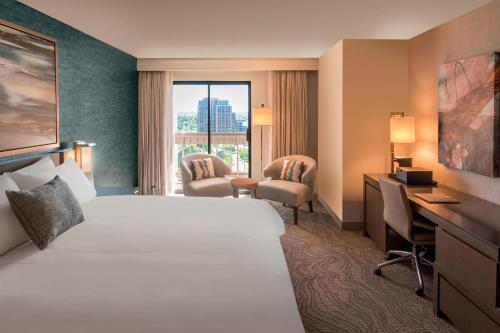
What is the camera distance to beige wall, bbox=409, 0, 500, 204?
3385 millimetres

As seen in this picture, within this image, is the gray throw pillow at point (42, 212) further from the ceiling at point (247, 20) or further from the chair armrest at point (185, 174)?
the chair armrest at point (185, 174)

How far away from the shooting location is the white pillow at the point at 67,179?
3111 mm

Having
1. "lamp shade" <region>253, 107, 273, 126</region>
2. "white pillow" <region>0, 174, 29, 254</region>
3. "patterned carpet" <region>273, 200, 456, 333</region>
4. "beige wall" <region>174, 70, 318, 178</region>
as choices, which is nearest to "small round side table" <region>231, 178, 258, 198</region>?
"patterned carpet" <region>273, 200, 456, 333</region>

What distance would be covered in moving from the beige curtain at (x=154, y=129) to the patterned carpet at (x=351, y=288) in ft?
11.1

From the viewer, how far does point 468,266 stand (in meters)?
2.57

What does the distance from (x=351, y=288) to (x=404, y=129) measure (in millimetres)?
1973

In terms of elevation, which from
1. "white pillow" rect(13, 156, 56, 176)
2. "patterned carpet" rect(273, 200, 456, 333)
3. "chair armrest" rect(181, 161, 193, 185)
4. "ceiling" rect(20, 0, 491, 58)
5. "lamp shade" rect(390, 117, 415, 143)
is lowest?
"patterned carpet" rect(273, 200, 456, 333)

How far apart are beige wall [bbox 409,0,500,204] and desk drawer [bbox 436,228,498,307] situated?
770 mm

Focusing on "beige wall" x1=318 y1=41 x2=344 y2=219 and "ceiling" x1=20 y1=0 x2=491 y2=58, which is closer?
"ceiling" x1=20 y1=0 x2=491 y2=58

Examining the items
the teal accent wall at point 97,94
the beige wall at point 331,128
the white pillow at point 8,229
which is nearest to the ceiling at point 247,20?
the teal accent wall at point 97,94

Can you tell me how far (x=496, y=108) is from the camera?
3164mm

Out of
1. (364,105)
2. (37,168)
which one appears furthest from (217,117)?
(37,168)

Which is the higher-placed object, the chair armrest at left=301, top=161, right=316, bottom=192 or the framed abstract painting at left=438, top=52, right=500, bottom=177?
the framed abstract painting at left=438, top=52, right=500, bottom=177

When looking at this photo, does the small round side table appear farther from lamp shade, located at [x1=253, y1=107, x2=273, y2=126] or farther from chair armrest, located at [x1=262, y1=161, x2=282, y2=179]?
lamp shade, located at [x1=253, y1=107, x2=273, y2=126]
